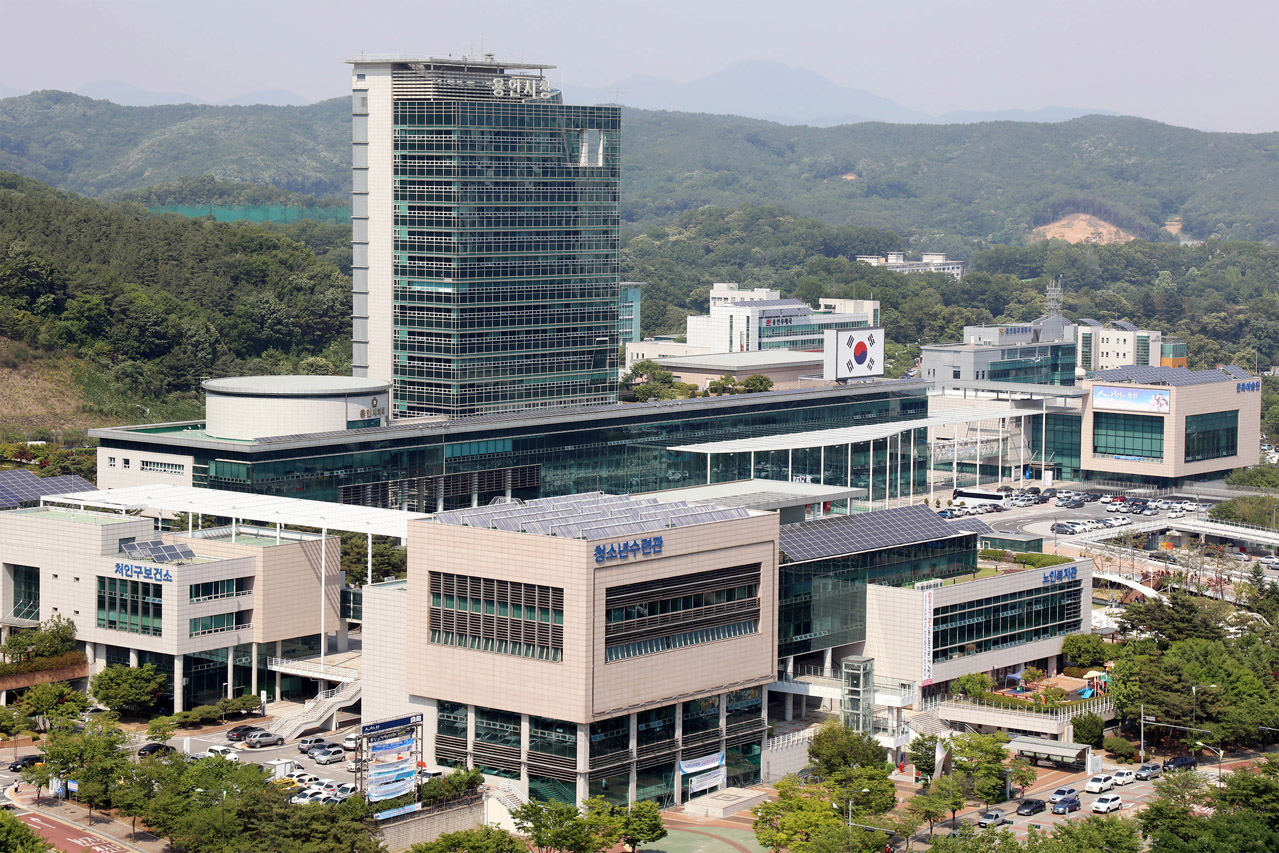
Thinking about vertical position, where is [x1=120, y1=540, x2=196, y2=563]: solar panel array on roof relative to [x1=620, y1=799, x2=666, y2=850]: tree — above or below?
above

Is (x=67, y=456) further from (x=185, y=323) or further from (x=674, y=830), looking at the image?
(x=674, y=830)

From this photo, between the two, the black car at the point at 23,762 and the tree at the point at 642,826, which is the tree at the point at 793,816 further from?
the black car at the point at 23,762

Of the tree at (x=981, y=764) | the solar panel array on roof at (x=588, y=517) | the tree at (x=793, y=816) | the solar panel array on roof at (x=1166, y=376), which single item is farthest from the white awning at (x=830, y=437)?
the tree at (x=793, y=816)

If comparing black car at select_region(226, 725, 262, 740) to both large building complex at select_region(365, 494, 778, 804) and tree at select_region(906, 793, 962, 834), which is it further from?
tree at select_region(906, 793, 962, 834)

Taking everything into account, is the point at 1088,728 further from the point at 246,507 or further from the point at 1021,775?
the point at 246,507

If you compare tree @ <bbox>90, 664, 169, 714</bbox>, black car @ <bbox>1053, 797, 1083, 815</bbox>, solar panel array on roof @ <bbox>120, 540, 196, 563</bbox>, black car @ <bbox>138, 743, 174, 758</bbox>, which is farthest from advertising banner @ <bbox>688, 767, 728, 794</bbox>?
solar panel array on roof @ <bbox>120, 540, 196, 563</bbox>

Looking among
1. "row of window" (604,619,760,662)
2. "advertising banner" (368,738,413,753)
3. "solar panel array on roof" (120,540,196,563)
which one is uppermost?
"solar panel array on roof" (120,540,196,563)

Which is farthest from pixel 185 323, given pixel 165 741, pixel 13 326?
pixel 165 741
